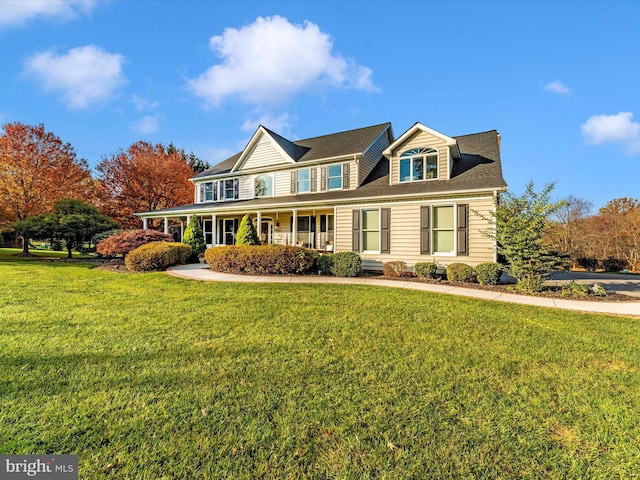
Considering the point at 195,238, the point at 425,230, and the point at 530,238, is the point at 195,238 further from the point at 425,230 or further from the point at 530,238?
the point at 530,238

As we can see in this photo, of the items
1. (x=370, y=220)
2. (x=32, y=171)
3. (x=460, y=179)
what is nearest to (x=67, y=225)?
(x=32, y=171)

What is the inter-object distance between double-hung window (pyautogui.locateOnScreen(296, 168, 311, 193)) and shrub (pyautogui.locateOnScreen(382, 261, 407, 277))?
24.3ft

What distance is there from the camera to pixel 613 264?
17.7 metres

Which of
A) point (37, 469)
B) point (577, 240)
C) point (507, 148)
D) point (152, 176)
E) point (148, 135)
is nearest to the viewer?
point (37, 469)

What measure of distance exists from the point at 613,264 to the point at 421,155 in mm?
15336

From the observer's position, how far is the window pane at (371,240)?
41.1ft

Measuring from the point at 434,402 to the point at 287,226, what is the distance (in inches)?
633

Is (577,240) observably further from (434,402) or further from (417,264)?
(434,402)

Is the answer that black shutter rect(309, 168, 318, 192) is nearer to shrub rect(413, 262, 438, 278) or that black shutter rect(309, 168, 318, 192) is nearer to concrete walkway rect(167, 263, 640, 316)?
concrete walkway rect(167, 263, 640, 316)

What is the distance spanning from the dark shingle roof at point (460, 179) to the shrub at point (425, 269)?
2751 millimetres

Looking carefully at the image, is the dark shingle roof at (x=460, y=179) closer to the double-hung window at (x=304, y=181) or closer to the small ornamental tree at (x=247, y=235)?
the double-hung window at (x=304, y=181)

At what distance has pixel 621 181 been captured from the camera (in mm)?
23844

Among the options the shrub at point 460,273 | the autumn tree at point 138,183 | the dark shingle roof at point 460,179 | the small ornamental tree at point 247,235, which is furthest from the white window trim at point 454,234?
the autumn tree at point 138,183

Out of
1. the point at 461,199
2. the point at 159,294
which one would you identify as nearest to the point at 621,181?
the point at 461,199
